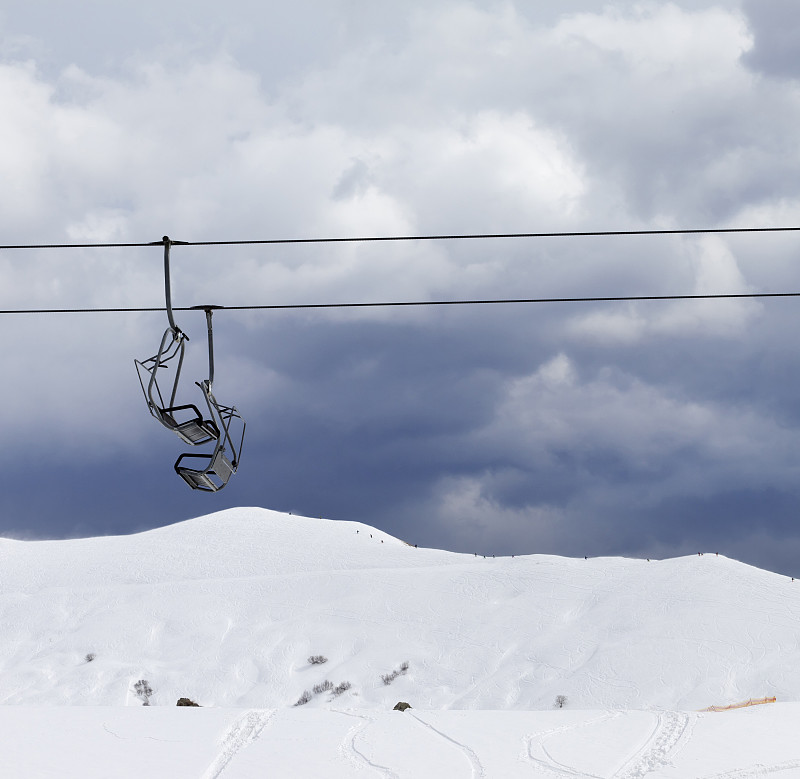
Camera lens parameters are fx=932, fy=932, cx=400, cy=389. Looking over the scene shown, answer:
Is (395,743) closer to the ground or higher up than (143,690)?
closer to the ground

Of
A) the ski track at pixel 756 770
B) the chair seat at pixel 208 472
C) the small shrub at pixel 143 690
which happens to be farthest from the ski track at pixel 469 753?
the small shrub at pixel 143 690

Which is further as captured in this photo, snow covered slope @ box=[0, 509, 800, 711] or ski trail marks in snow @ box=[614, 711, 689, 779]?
snow covered slope @ box=[0, 509, 800, 711]

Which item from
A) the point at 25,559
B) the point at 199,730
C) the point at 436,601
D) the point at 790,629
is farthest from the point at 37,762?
the point at 25,559

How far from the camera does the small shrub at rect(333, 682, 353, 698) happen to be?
130 ft

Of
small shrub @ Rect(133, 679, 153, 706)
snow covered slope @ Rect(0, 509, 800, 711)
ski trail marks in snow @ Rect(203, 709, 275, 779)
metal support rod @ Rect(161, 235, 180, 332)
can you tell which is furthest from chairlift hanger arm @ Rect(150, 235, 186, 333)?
small shrub @ Rect(133, 679, 153, 706)

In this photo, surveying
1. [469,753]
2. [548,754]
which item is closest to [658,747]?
[548,754]

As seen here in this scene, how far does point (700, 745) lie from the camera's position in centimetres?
2186

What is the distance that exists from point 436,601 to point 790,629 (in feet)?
55.5

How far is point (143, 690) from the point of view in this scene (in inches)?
1613

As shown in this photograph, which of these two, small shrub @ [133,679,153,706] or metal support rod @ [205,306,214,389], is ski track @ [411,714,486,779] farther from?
small shrub @ [133,679,153,706]

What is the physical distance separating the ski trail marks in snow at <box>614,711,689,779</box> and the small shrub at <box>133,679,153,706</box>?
23.8 metres

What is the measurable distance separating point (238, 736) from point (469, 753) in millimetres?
5769

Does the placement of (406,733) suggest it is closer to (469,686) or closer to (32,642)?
(469,686)

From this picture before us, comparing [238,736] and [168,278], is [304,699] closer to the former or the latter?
[238,736]
